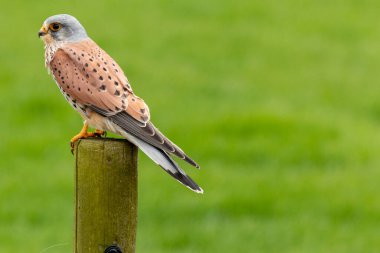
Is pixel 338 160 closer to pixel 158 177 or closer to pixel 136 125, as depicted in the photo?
pixel 158 177

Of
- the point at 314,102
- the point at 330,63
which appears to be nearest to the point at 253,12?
the point at 330,63

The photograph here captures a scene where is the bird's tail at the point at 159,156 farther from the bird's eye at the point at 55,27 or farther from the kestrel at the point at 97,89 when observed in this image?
the bird's eye at the point at 55,27

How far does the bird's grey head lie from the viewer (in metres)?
6.18

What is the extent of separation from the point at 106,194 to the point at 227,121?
9.00m

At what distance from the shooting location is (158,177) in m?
12.5

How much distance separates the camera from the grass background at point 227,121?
11289mm

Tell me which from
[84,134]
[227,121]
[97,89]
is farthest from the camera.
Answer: [227,121]

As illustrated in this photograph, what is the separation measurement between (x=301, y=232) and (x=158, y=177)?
2142 millimetres

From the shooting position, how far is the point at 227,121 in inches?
557

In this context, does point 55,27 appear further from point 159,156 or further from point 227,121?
point 227,121

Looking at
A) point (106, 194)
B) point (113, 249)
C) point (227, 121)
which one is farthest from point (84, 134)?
point (227, 121)

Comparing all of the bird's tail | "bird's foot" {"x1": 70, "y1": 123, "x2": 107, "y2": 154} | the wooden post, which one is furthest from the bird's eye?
the wooden post

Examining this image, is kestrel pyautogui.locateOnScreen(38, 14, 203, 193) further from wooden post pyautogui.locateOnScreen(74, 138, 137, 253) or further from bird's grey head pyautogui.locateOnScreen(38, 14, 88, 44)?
Answer: wooden post pyautogui.locateOnScreen(74, 138, 137, 253)

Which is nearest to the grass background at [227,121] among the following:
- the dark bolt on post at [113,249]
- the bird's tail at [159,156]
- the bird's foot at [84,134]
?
the bird's foot at [84,134]
